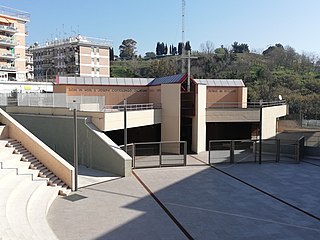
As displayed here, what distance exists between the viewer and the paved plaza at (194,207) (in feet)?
32.0

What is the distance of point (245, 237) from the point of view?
9.38m

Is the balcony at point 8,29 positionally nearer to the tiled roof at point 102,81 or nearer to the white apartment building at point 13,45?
the white apartment building at point 13,45

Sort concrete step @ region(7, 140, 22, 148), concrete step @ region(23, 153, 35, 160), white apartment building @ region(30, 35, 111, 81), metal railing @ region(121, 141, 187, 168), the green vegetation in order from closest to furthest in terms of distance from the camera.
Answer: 1. concrete step @ region(23, 153, 35, 160)
2. concrete step @ region(7, 140, 22, 148)
3. metal railing @ region(121, 141, 187, 168)
4. the green vegetation
5. white apartment building @ region(30, 35, 111, 81)

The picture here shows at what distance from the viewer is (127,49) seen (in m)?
130

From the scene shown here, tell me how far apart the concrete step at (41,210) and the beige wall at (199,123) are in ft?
45.1

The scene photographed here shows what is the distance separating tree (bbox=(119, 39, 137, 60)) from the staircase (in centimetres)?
11542

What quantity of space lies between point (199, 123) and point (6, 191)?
16448mm

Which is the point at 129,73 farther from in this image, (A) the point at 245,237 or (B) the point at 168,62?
(A) the point at 245,237

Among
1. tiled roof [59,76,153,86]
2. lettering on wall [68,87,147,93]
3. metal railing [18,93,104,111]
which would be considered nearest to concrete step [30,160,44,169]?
metal railing [18,93,104,111]

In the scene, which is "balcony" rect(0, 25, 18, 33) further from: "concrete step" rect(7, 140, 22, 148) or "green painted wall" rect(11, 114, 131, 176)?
"concrete step" rect(7, 140, 22, 148)

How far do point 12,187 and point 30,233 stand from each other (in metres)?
3.81

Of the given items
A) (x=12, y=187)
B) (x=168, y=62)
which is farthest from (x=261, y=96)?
(x=12, y=187)

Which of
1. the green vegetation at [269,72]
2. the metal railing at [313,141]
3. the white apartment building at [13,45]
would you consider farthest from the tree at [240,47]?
the metal railing at [313,141]

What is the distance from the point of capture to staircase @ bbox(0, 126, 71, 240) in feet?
28.2
